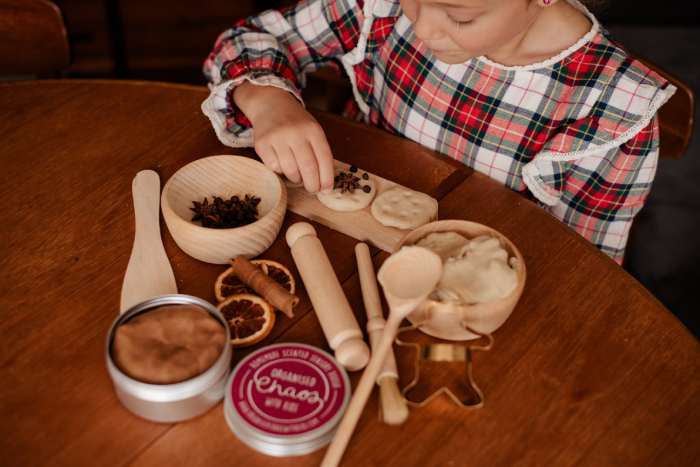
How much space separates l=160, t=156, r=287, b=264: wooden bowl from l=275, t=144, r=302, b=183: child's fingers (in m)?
0.05

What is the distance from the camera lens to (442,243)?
3.00 feet

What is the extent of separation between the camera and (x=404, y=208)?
1051 millimetres

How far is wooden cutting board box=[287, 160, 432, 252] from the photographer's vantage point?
1.02 meters

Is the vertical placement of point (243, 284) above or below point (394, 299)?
below

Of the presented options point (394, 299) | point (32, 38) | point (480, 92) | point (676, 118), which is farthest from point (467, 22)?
point (32, 38)

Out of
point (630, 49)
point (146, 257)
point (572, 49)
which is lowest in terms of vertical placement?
point (630, 49)

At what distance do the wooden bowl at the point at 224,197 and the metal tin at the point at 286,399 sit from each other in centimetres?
22

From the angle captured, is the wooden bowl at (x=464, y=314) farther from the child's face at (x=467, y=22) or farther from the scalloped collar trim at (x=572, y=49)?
the scalloped collar trim at (x=572, y=49)

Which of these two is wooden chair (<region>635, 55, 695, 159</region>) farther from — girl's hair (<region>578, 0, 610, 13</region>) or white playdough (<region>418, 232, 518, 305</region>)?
white playdough (<region>418, 232, 518, 305</region>)

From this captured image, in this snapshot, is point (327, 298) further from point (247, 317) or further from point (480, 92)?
point (480, 92)

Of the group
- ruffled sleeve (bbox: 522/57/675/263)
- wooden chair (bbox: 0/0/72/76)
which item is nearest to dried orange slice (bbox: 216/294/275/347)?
ruffled sleeve (bbox: 522/57/675/263)

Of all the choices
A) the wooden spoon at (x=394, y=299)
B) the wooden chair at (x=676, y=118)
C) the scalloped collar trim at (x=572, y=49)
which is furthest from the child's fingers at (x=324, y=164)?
the wooden chair at (x=676, y=118)

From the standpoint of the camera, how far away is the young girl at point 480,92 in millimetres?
1070

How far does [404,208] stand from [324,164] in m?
0.19
